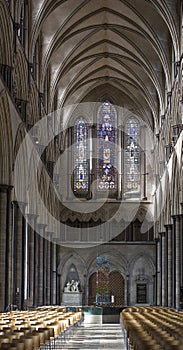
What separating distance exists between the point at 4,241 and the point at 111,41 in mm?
19983

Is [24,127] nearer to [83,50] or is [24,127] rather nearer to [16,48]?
[16,48]

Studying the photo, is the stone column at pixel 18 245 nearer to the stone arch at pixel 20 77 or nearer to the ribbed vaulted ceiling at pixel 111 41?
the stone arch at pixel 20 77

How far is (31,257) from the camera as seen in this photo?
38.3m

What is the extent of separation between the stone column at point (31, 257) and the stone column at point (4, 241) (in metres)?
8.45

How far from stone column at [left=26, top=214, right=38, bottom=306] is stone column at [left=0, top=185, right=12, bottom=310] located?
845 centimetres

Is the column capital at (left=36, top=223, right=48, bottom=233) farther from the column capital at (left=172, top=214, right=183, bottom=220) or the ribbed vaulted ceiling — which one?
the ribbed vaulted ceiling

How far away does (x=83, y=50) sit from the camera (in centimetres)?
4525

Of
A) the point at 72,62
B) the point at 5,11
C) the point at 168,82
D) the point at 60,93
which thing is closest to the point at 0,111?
the point at 5,11

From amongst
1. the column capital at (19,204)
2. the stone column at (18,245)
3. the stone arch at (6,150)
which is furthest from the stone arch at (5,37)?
the stone column at (18,245)

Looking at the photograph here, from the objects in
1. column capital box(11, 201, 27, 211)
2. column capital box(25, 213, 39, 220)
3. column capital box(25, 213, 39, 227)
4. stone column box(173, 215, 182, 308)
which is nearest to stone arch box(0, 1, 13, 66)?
column capital box(11, 201, 27, 211)

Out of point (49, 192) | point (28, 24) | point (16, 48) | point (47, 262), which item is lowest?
point (47, 262)

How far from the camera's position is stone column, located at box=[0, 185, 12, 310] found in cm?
2888

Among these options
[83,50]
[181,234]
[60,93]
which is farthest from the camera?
[60,93]

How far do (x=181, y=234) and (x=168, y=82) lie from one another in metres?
8.74
